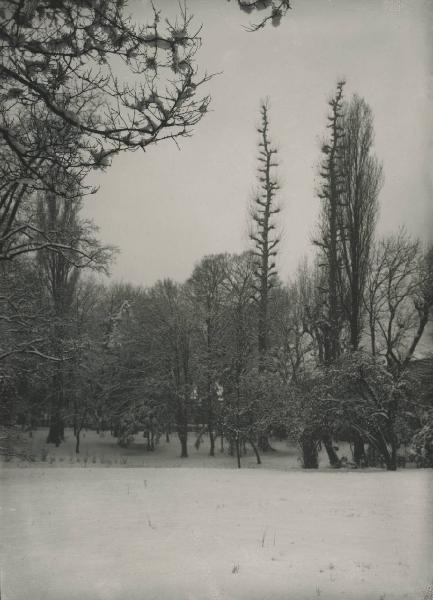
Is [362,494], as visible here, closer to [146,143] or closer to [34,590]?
[34,590]

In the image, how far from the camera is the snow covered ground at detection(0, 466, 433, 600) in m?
4.17

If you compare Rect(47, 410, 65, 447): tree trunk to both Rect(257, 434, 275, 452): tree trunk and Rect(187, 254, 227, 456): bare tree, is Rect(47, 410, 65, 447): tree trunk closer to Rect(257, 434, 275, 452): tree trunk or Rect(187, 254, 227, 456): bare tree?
Rect(187, 254, 227, 456): bare tree

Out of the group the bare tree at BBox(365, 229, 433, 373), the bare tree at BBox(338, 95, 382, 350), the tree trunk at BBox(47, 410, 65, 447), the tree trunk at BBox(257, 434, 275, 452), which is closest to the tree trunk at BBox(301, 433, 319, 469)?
the bare tree at BBox(338, 95, 382, 350)

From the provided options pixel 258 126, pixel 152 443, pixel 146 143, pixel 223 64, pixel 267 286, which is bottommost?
pixel 152 443

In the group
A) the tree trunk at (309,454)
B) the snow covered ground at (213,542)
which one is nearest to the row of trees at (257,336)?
the tree trunk at (309,454)

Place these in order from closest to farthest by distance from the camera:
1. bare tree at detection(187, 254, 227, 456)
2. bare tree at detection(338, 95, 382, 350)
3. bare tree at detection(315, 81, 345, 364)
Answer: bare tree at detection(338, 95, 382, 350) < bare tree at detection(315, 81, 345, 364) < bare tree at detection(187, 254, 227, 456)

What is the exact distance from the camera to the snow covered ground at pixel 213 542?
4168 millimetres

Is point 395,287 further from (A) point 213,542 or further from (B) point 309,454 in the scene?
(A) point 213,542

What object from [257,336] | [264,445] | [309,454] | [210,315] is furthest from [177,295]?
[309,454]

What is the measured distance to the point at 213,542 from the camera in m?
5.50

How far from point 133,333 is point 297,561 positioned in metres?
23.6

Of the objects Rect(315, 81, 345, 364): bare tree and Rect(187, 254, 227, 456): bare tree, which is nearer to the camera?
Rect(315, 81, 345, 364): bare tree

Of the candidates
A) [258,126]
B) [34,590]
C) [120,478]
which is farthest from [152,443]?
[34,590]

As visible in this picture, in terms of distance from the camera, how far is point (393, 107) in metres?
11.5
